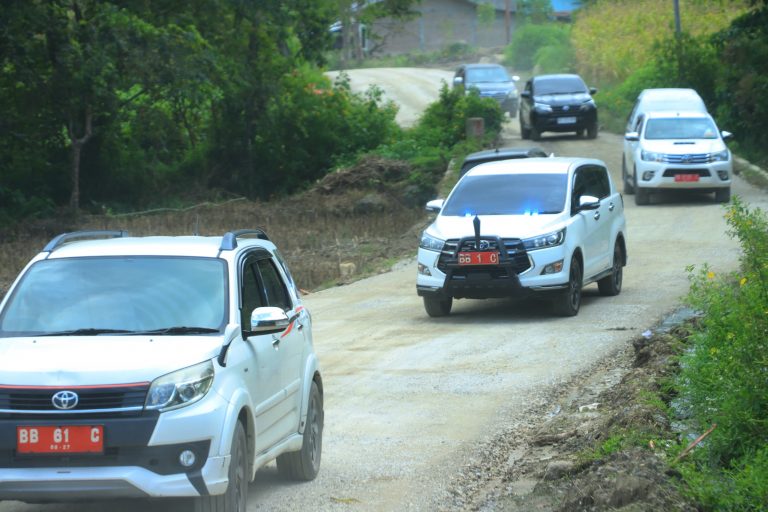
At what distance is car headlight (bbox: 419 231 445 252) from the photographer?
15.6 meters

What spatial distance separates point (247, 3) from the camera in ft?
113

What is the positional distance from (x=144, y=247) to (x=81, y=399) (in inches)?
63.8

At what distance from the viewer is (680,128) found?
28.6m

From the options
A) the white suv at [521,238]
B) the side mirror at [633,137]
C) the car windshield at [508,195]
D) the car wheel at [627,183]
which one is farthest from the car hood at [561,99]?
the car windshield at [508,195]

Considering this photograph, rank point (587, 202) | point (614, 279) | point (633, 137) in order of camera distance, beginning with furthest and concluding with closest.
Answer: point (633, 137)
point (614, 279)
point (587, 202)

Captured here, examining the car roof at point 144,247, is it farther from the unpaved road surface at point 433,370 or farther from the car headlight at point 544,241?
the car headlight at point 544,241

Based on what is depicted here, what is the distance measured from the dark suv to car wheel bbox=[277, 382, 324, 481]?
30.8m

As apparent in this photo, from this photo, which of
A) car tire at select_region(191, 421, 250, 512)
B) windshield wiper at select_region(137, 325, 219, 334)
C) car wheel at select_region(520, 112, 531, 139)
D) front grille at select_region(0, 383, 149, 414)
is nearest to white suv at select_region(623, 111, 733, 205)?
car wheel at select_region(520, 112, 531, 139)

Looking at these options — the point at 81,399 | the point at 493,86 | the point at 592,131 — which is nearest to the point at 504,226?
the point at 81,399

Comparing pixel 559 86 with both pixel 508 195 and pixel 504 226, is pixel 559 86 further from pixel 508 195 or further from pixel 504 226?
pixel 504 226

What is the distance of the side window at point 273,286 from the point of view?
797 cm

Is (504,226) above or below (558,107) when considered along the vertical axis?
below

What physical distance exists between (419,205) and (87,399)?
27.1 m

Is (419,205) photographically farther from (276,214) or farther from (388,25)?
(388,25)
